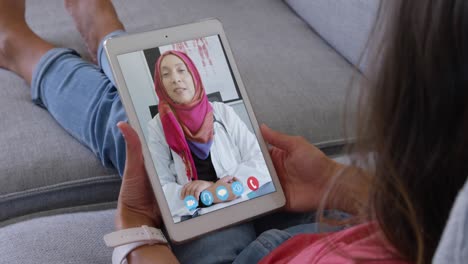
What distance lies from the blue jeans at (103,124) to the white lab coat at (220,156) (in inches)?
2.4

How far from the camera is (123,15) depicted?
1257 millimetres

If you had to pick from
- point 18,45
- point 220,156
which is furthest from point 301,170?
point 18,45

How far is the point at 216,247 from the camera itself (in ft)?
2.33

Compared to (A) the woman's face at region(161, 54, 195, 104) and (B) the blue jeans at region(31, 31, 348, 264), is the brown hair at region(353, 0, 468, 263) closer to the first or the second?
(B) the blue jeans at region(31, 31, 348, 264)

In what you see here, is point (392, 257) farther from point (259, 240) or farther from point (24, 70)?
point (24, 70)

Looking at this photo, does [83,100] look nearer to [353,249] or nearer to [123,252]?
[123,252]

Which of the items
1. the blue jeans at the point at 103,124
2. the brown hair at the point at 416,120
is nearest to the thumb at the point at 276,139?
the blue jeans at the point at 103,124

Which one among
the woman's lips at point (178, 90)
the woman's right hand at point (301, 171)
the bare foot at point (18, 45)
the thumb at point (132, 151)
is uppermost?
the bare foot at point (18, 45)

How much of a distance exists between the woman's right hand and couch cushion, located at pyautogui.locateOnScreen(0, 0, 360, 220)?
15 cm

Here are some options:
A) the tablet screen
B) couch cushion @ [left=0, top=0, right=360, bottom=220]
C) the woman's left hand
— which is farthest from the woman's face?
couch cushion @ [left=0, top=0, right=360, bottom=220]

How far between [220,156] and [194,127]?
0.18 feet

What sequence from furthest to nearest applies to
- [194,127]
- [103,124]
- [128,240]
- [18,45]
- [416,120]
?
[18,45], [103,124], [194,127], [128,240], [416,120]

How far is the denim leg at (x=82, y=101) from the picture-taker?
866mm

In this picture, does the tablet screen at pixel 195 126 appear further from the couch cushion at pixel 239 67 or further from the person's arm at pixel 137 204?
the couch cushion at pixel 239 67
